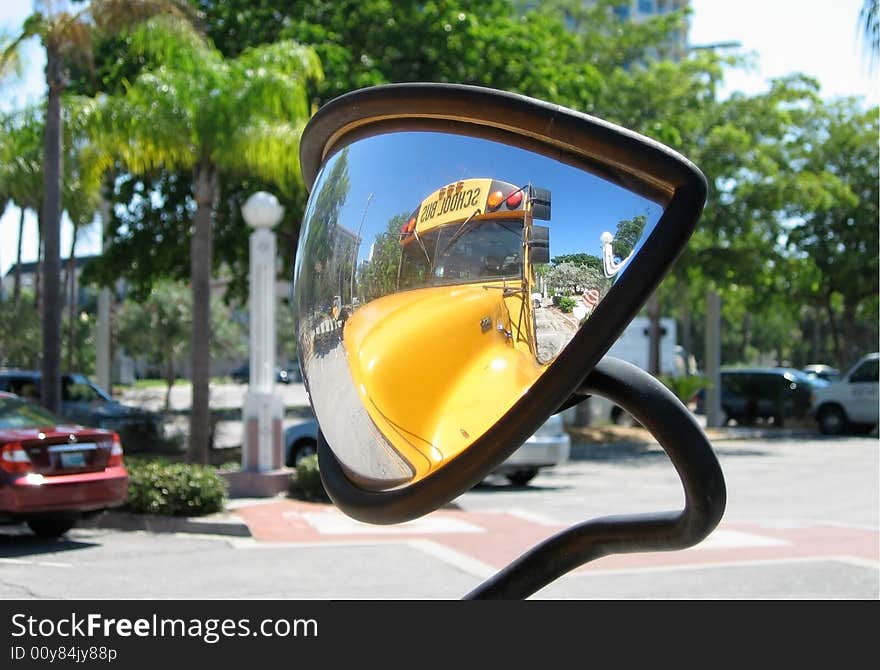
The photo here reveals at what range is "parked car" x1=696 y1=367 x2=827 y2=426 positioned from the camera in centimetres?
3094

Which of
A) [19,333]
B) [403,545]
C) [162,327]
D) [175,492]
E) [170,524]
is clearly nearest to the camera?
[403,545]

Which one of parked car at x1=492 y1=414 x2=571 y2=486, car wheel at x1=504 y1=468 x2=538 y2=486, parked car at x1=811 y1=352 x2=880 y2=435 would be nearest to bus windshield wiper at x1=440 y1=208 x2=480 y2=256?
parked car at x1=492 y1=414 x2=571 y2=486

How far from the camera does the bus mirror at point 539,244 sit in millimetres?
1264

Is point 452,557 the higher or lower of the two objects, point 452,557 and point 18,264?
the lower

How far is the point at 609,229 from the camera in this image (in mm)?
1234

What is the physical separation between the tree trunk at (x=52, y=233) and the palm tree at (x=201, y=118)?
62 cm

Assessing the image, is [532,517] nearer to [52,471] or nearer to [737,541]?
[737,541]

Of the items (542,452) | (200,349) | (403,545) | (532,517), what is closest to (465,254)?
(403,545)

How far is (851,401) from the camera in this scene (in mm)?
27359

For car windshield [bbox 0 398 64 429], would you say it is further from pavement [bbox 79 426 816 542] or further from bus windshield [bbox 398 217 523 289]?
bus windshield [bbox 398 217 523 289]

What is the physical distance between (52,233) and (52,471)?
17.0 ft

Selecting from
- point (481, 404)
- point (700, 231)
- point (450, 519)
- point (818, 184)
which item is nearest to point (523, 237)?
point (481, 404)
